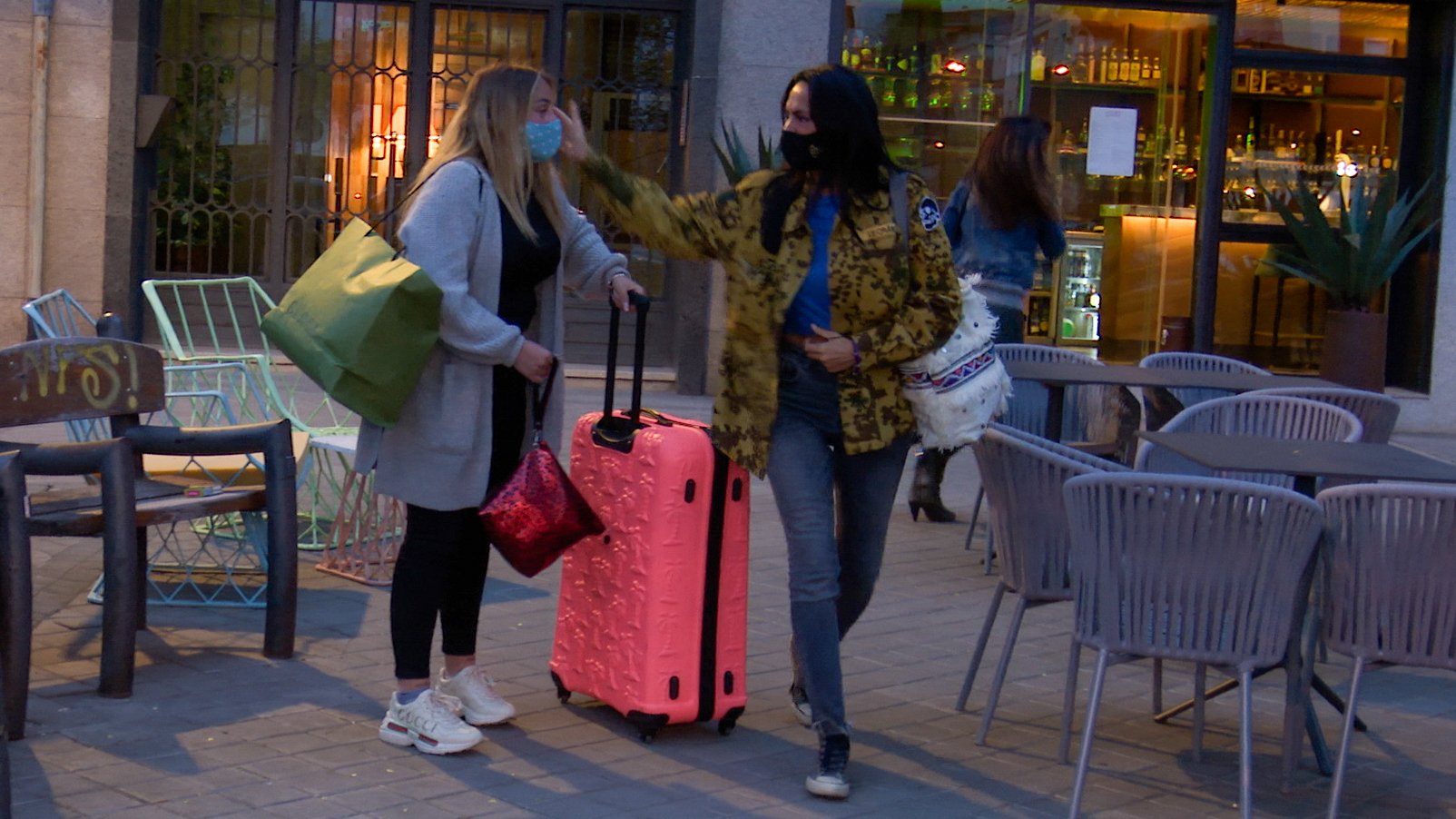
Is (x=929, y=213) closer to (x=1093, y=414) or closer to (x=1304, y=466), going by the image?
(x=1304, y=466)

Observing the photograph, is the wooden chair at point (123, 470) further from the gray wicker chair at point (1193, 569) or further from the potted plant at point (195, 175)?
the potted plant at point (195, 175)

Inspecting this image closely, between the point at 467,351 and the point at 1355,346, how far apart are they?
8602 millimetres

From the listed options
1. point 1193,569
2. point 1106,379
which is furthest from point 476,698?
point 1106,379

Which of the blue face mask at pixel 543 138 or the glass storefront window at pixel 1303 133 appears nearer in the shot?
the blue face mask at pixel 543 138

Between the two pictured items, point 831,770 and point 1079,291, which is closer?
point 831,770

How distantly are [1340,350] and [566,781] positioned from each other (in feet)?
28.2

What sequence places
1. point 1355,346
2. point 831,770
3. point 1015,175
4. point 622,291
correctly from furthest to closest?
point 1355,346 < point 1015,175 < point 622,291 < point 831,770

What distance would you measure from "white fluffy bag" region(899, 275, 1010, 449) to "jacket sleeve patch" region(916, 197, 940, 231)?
0.69 feet

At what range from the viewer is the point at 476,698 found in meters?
4.89

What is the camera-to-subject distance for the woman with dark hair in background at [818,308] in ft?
14.7

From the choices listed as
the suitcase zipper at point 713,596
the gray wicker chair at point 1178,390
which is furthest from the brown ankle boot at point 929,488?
the suitcase zipper at point 713,596

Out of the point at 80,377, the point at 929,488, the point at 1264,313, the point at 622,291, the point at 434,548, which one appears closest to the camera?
the point at 434,548

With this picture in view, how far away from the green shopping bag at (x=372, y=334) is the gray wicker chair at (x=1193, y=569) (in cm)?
164

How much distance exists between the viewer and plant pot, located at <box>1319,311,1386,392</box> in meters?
11.7
